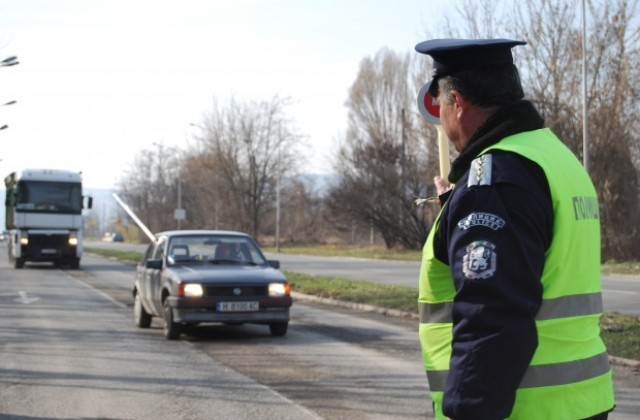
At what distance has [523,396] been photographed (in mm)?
2326

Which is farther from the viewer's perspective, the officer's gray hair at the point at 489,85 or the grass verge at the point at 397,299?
the grass verge at the point at 397,299

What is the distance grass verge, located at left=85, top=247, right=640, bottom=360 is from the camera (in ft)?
34.7

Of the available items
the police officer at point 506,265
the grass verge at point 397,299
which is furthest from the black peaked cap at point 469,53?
the grass verge at point 397,299

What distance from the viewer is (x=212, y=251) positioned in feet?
44.5

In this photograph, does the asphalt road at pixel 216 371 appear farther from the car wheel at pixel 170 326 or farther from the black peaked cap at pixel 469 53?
the black peaked cap at pixel 469 53

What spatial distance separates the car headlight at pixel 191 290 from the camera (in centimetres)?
1205

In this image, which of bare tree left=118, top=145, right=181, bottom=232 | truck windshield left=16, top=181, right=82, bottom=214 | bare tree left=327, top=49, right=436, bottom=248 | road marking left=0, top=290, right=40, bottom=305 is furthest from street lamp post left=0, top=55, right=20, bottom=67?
bare tree left=118, top=145, right=181, bottom=232

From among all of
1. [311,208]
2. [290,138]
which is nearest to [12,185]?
[290,138]

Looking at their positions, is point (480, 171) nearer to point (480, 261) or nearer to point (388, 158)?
point (480, 261)

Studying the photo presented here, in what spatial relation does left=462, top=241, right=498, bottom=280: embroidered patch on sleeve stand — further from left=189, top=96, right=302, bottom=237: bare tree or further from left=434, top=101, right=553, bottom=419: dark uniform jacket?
left=189, top=96, right=302, bottom=237: bare tree

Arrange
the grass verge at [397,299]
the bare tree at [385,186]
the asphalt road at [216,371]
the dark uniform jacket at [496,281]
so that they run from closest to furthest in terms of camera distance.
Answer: the dark uniform jacket at [496,281] < the asphalt road at [216,371] < the grass verge at [397,299] < the bare tree at [385,186]

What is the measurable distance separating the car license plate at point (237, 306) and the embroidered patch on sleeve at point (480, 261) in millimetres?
9992

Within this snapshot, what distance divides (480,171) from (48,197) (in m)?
32.3

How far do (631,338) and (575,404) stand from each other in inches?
358
